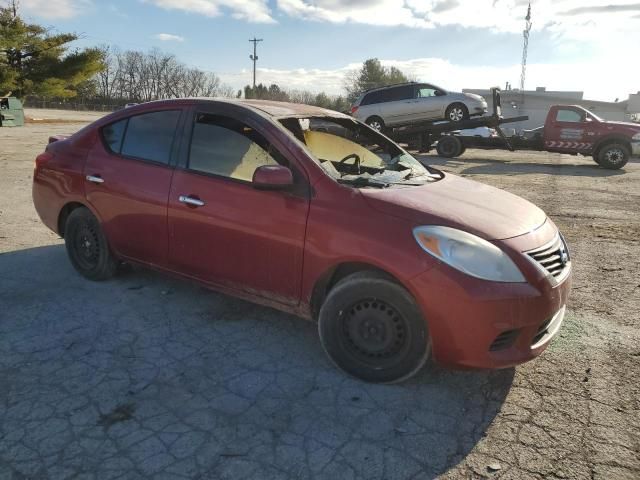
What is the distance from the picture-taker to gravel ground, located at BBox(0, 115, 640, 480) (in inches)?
92.1

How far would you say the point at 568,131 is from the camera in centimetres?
1606

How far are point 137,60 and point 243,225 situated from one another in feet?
326

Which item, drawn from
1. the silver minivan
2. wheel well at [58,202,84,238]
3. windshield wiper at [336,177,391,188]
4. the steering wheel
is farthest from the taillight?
the silver minivan

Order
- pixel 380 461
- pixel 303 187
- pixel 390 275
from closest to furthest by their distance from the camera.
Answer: pixel 380 461 < pixel 390 275 < pixel 303 187

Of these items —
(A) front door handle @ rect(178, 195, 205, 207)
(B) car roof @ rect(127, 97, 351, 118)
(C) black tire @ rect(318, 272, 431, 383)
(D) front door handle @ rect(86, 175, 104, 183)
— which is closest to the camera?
(C) black tire @ rect(318, 272, 431, 383)

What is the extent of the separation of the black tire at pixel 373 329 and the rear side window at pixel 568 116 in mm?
15710

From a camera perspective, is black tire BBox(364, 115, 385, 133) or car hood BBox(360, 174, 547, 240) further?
black tire BBox(364, 115, 385, 133)

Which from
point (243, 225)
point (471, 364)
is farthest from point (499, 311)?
point (243, 225)

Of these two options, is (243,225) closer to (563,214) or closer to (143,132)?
(143,132)

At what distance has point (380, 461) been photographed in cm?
236

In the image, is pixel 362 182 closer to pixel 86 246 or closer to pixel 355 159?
pixel 355 159

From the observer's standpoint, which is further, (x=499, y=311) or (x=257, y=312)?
(x=257, y=312)

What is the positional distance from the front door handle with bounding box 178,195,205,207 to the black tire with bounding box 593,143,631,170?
15438 mm

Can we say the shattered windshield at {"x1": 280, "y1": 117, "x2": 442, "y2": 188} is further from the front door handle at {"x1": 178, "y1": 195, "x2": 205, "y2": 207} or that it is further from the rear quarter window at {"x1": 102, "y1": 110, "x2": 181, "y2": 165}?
the rear quarter window at {"x1": 102, "y1": 110, "x2": 181, "y2": 165}
